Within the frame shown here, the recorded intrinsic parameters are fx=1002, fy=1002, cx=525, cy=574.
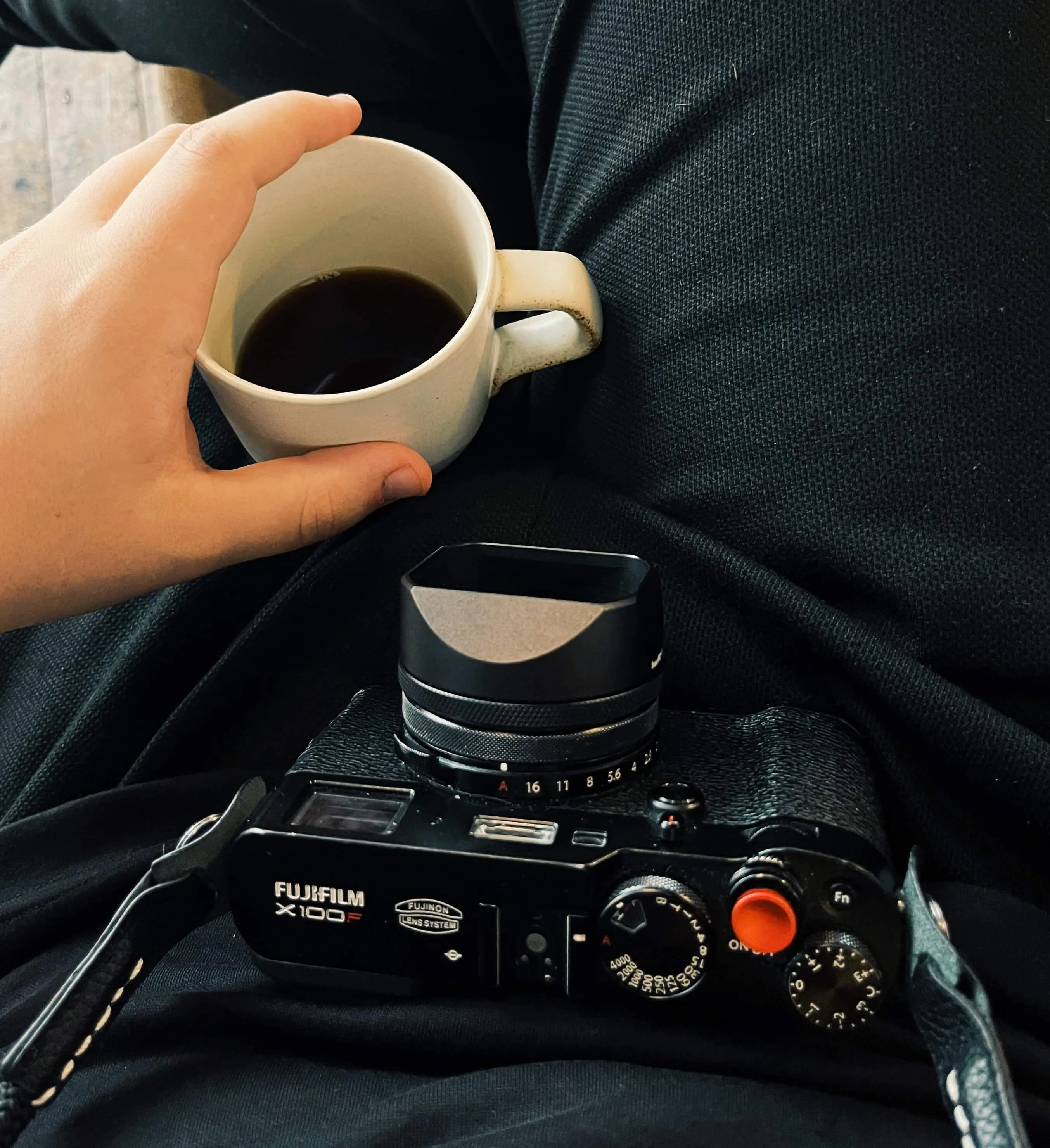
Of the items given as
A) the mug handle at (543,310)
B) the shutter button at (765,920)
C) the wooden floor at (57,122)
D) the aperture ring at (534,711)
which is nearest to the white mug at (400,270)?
the mug handle at (543,310)

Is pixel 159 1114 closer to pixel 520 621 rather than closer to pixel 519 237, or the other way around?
pixel 520 621

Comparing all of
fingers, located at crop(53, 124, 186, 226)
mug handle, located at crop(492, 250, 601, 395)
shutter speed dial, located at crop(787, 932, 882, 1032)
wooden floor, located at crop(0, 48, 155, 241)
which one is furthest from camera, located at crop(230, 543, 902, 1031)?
wooden floor, located at crop(0, 48, 155, 241)

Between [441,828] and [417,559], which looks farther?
[417,559]

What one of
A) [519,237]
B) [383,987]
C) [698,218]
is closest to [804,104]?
[698,218]

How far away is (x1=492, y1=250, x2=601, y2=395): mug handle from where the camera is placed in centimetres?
45

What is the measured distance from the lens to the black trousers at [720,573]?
41cm

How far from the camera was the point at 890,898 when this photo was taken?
0.38 meters

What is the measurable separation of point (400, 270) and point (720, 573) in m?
0.23

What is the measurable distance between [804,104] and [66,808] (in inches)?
19.0

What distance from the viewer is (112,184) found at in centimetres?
46

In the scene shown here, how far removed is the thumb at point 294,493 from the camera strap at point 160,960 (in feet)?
0.38

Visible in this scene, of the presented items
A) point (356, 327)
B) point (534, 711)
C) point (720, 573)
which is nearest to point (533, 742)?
point (534, 711)

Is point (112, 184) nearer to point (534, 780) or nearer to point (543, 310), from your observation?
Result: point (543, 310)

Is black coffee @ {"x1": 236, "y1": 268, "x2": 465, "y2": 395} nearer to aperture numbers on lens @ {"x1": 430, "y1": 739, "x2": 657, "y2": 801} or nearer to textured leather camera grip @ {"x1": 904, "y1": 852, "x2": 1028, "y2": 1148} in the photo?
aperture numbers on lens @ {"x1": 430, "y1": 739, "x2": 657, "y2": 801}
